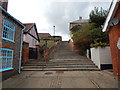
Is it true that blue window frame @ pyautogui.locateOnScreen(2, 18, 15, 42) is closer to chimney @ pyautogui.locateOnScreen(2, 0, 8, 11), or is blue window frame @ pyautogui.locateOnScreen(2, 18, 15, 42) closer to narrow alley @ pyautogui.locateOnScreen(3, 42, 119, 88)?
chimney @ pyautogui.locateOnScreen(2, 0, 8, 11)

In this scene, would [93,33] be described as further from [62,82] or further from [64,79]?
[62,82]

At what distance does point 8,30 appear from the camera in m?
5.86

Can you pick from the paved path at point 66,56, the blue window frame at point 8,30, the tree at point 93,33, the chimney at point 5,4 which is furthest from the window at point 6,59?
the tree at point 93,33

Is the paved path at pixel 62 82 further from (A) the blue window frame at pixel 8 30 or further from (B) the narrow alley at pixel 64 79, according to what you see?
(A) the blue window frame at pixel 8 30

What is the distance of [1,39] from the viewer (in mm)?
4961

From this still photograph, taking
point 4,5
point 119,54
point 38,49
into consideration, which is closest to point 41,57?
point 38,49

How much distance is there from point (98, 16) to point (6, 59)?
13530 millimetres

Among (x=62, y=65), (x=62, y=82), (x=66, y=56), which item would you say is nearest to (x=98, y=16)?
(x=66, y=56)

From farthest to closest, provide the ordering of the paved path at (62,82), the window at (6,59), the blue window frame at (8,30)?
the blue window frame at (8,30) < the window at (6,59) < the paved path at (62,82)

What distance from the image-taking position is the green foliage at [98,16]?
41.0 feet

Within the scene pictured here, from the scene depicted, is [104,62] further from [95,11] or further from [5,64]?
[95,11]

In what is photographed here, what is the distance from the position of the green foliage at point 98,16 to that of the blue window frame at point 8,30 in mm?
11805

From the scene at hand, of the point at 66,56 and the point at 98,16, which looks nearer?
the point at 66,56

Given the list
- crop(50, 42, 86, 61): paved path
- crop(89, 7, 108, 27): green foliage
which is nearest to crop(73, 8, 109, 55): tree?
crop(89, 7, 108, 27): green foliage
